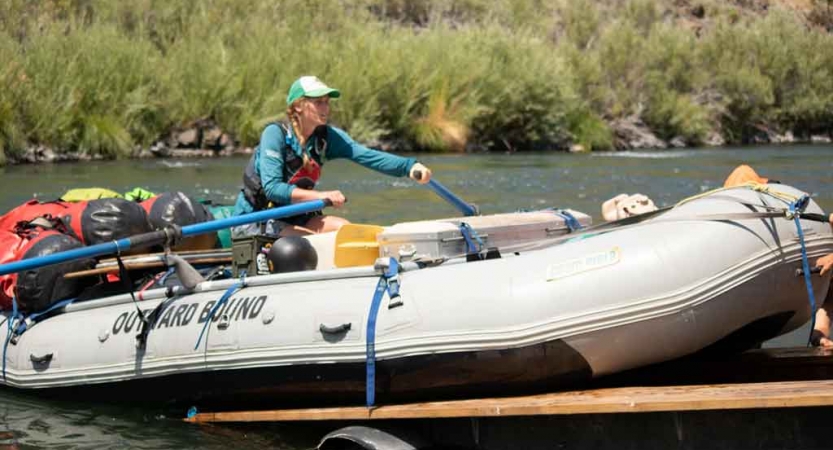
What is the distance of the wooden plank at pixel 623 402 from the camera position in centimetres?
441

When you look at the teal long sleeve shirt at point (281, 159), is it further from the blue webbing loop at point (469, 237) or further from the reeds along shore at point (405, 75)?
the reeds along shore at point (405, 75)

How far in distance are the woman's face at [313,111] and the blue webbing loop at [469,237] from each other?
46.4 inches

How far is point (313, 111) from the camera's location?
636 cm

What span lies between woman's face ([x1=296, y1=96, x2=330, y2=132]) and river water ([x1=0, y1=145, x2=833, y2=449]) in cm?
176

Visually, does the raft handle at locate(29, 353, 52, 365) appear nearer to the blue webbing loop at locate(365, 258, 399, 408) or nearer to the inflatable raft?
the inflatable raft

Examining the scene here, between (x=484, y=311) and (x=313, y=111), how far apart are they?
6.67 feet

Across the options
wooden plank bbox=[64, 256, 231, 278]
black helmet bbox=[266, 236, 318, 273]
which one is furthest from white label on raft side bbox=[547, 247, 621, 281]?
wooden plank bbox=[64, 256, 231, 278]

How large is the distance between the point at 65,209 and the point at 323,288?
2.08m

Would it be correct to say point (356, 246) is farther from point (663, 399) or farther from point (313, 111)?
point (663, 399)

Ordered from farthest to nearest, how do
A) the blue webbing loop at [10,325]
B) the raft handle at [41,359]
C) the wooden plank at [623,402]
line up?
the blue webbing loop at [10,325] < the raft handle at [41,359] < the wooden plank at [623,402]

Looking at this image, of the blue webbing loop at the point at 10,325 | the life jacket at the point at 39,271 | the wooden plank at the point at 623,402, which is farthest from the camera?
the blue webbing loop at the point at 10,325

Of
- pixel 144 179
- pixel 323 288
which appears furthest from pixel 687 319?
pixel 144 179

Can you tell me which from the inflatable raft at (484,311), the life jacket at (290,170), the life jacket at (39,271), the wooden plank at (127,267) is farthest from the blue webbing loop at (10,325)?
the life jacket at (290,170)

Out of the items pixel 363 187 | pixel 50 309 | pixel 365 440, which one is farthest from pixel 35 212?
pixel 363 187
